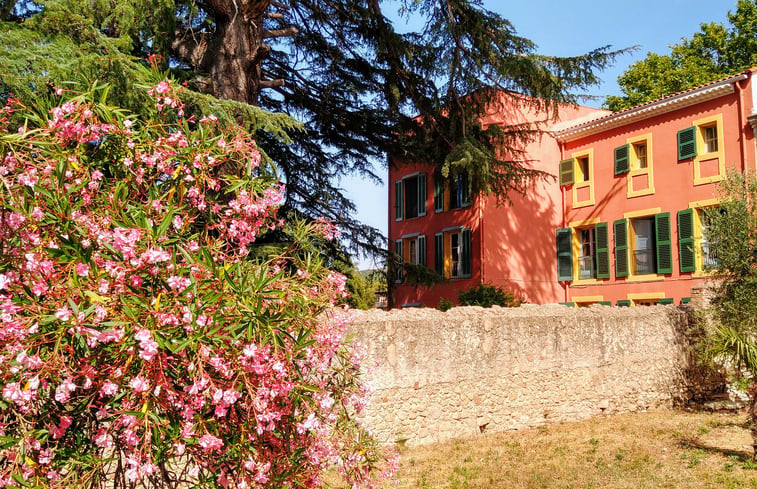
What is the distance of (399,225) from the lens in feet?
80.9

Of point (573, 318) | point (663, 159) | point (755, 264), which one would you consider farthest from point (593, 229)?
point (573, 318)

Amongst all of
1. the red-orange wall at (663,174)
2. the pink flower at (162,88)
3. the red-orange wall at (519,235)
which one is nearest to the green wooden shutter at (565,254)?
the red-orange wall at (519,235)

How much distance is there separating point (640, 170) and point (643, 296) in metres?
3.86

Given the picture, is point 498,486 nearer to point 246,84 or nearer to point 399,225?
point 246,84

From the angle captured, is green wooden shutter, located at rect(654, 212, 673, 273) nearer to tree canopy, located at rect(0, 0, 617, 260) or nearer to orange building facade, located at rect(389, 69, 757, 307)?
orange building facade, located at rect(389, 69, 757, 307)

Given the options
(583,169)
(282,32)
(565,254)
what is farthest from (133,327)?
(583,169)

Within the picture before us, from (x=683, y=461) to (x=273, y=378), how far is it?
7.01 metres

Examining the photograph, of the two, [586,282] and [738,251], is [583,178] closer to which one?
[586,282]

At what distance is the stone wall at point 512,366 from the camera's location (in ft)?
26.5

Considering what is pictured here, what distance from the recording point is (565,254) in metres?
20.9

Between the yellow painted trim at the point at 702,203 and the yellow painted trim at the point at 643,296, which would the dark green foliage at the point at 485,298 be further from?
the yellow painted trim at the point at 702,203

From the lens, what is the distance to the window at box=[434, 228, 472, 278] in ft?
67.6

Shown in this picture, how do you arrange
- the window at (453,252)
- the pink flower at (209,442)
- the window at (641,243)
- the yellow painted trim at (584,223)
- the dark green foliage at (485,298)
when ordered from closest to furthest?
the pink flower at (209,442), the dark green foliage at (485,298), the window at (641,243), the yellow painted trim at (584,223), the window at (453,252)

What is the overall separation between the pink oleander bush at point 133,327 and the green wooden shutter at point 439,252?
18.8 metres
